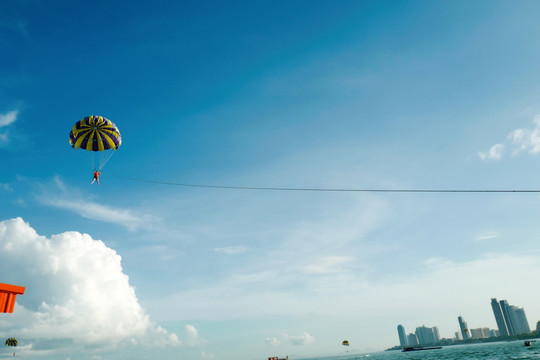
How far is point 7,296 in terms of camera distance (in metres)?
10.1

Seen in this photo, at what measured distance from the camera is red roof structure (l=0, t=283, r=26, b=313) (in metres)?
9.95

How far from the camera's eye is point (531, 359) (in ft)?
199

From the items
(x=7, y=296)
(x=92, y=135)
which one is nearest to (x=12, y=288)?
(x=7, y=296)

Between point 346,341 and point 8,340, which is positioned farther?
point 8,340

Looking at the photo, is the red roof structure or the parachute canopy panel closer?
the red roof structure

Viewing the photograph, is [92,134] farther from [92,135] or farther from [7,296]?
[7,296]

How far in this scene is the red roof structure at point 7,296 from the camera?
995cm

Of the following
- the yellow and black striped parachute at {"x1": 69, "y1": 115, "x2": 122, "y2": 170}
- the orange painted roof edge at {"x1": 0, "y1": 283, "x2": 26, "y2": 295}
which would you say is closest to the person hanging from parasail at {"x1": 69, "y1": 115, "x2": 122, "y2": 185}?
the yellow and black striped parachute at {"x1": 69, "y1": 115, "x2": 122, "y2": 170}

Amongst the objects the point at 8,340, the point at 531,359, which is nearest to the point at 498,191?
the point at 531,359

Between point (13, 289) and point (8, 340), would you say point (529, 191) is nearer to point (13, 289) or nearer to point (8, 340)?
point (13, 289)

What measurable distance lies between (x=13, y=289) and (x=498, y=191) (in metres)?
19.8

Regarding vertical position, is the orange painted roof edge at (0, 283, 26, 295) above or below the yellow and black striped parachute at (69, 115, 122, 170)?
below

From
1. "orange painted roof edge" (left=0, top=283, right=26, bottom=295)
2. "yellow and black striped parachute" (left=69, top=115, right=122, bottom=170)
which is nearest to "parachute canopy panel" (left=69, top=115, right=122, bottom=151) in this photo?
"yellow and black striped parachute" (left=69, top=115, right=122, bottom=170)

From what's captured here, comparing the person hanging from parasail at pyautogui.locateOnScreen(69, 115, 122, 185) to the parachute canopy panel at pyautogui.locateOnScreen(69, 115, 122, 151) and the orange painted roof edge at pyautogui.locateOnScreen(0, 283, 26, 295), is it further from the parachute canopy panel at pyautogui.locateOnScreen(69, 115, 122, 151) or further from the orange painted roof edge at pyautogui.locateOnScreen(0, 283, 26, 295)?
the orange painted roof edge at pyautogui.locateOnScreen(0, 283, 26, 295)
